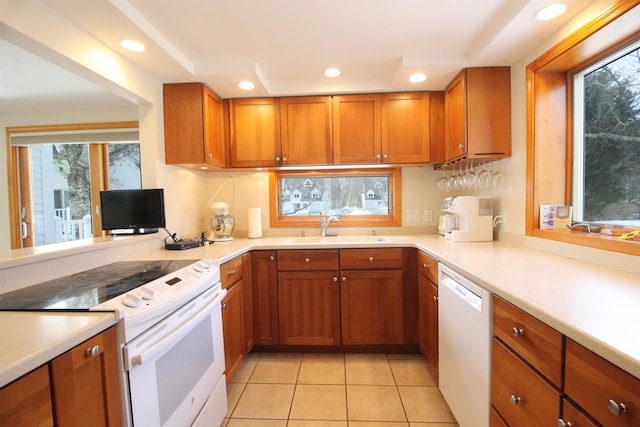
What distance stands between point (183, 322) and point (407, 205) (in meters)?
2.14

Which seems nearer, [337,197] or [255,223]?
[255,223]

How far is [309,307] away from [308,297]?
8cm

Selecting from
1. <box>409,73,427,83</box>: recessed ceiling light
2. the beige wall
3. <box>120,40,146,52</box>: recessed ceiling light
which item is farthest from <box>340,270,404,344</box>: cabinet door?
<box>120,40,146,52</box>: recessed ceiling light

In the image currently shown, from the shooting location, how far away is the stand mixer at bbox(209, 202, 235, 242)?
2.44 metres

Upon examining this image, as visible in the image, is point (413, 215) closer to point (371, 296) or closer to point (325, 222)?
point (325, 222)

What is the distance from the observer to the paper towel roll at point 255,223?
256 cm

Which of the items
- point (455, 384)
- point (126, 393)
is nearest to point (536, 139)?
point (455, 384)

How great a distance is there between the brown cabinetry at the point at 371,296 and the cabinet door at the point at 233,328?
30.4 inches

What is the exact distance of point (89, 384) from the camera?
792mm

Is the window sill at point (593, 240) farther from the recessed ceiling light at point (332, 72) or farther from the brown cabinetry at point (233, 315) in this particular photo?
the brown cabinetry at point (233, 315)

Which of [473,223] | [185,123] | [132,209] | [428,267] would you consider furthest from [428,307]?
[185,123]

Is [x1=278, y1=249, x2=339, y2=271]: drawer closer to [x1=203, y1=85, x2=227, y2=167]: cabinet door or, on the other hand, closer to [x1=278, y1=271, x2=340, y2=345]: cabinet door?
[x1=278, y1=271, x2=340, y2=345]: cabinet door

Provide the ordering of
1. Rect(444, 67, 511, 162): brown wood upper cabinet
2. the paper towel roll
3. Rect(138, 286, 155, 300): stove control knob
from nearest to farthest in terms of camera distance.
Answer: Rect(138, 286, 155, 300): stove control knob → Rect(444, 67, 511, 162): brown wood upper cabinet → the paper towel roll

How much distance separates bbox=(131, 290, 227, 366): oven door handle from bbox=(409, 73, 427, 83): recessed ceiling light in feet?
6.84
